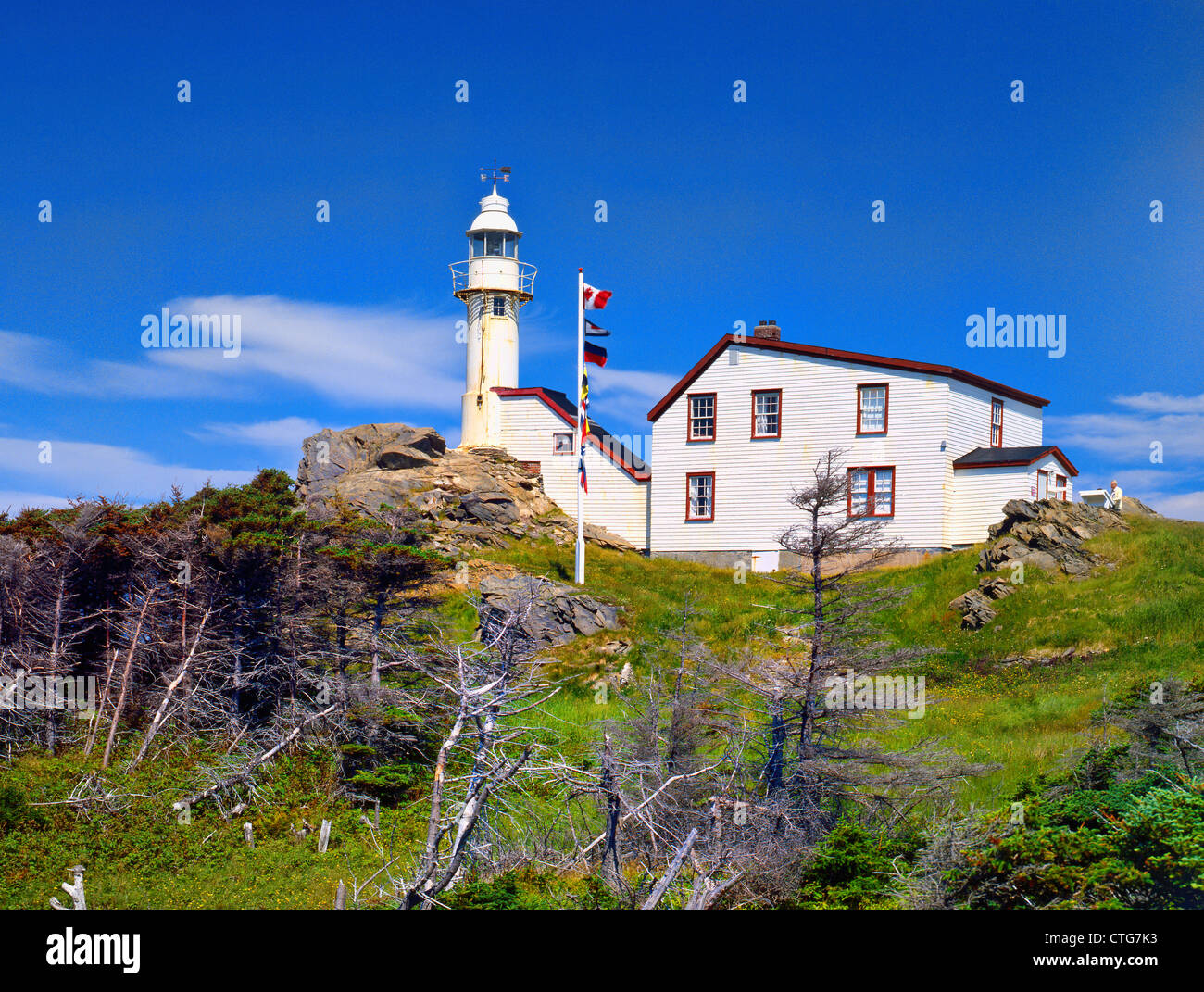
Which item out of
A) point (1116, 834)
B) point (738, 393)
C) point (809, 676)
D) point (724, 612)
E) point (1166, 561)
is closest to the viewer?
point (1116, 834)

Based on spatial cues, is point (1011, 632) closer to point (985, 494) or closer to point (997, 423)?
point (985, 494)

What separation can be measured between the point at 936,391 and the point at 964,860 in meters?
26.4

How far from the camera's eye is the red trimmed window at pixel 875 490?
116 ft

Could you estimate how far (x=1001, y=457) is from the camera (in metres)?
34.7

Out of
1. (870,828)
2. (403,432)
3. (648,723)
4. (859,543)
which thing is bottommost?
(870,828)

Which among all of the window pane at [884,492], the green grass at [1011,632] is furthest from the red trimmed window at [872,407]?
the green grass at [1011,632]

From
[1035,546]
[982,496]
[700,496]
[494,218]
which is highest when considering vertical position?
[494,218]

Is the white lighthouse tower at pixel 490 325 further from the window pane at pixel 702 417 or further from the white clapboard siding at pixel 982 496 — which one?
the white clapboard siding at pixel 982 496

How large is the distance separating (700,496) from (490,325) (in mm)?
14015

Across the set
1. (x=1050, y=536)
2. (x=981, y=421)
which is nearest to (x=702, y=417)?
(x=981, y=421)

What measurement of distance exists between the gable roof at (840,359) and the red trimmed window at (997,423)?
0.47m
